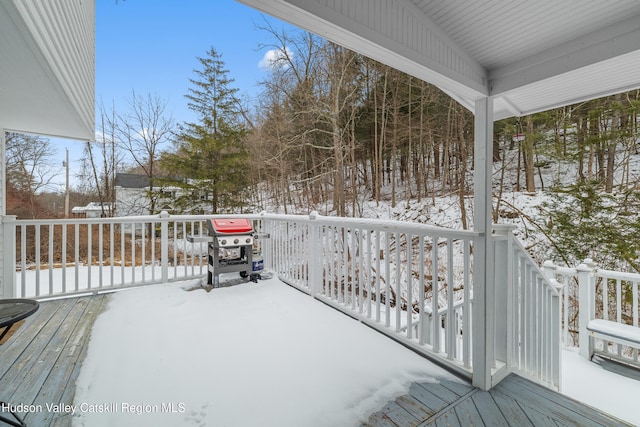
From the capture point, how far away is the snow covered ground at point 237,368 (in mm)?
1672

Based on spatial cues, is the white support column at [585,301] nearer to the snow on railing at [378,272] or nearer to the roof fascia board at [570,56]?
the snow on railing at [378,272]

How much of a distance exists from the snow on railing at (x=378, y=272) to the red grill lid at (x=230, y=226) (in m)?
0.54

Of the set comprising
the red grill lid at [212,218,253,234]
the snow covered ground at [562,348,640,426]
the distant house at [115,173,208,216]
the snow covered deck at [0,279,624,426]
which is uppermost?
the distant house at [115,173,208,216]

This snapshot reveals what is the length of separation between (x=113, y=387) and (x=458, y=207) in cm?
913

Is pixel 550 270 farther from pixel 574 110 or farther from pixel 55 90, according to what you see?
pixel 55 90

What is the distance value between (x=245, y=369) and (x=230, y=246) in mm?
2039

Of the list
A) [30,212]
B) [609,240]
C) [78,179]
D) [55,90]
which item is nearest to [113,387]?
[55,90]

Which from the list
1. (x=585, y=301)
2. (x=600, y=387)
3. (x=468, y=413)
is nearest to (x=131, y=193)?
(x=468, y=413)

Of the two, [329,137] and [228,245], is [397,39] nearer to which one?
[228,245]

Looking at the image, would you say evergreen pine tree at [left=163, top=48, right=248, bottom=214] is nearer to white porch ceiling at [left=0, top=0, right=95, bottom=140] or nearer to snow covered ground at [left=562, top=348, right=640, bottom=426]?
white porch ceiling at [left=0, top=0, right=95, bottom=140]

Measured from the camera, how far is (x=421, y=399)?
1843mm

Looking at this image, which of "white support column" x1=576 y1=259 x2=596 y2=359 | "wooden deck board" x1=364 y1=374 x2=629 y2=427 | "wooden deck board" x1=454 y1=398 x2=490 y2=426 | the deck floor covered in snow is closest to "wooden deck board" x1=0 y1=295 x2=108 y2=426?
the deck floor covered in snow

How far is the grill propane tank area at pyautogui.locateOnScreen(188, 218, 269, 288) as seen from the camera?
3844mm

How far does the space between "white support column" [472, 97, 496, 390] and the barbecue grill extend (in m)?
2.91
